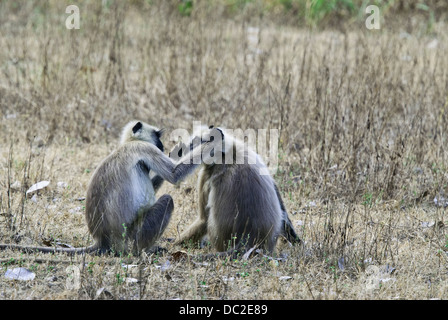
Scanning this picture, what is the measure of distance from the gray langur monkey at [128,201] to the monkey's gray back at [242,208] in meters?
0.27

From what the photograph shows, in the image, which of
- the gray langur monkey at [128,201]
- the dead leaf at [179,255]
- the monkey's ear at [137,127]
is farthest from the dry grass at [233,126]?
the monkey's ear at [137,127]

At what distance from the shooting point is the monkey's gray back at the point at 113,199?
174 inches

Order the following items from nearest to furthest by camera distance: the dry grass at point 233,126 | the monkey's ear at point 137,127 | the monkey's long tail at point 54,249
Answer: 1. the dry grass at point 233,126
2. the monkey's long tail at point 54,249
3. the monkey's ear at point 137,127

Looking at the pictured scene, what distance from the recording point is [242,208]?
14.7ft

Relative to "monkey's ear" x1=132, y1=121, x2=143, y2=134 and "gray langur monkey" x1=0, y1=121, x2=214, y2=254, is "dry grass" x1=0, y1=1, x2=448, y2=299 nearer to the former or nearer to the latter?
"gray langur monkey" x1=0, y1=121, x2=214, y2=254

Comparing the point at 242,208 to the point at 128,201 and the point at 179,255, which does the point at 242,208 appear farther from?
the point at 128,201

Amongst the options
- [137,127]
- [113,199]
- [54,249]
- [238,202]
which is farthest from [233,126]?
[54,249]

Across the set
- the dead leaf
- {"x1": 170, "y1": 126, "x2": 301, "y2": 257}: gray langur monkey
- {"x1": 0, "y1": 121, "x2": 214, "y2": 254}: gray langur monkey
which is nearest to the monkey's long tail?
{"x1": 0, "y1": 121, "x2": 214, "y2": 254}: gray langur monkey

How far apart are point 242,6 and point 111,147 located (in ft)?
19.5

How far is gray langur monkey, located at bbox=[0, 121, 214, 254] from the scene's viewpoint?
4.43 m

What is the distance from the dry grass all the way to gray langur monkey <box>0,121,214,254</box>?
6.7 inches

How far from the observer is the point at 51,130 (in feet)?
23.9

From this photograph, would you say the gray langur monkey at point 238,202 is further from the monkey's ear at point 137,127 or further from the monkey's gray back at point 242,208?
the monkey's ear at point 137,127

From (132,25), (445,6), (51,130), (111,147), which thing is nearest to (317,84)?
(111,147)
